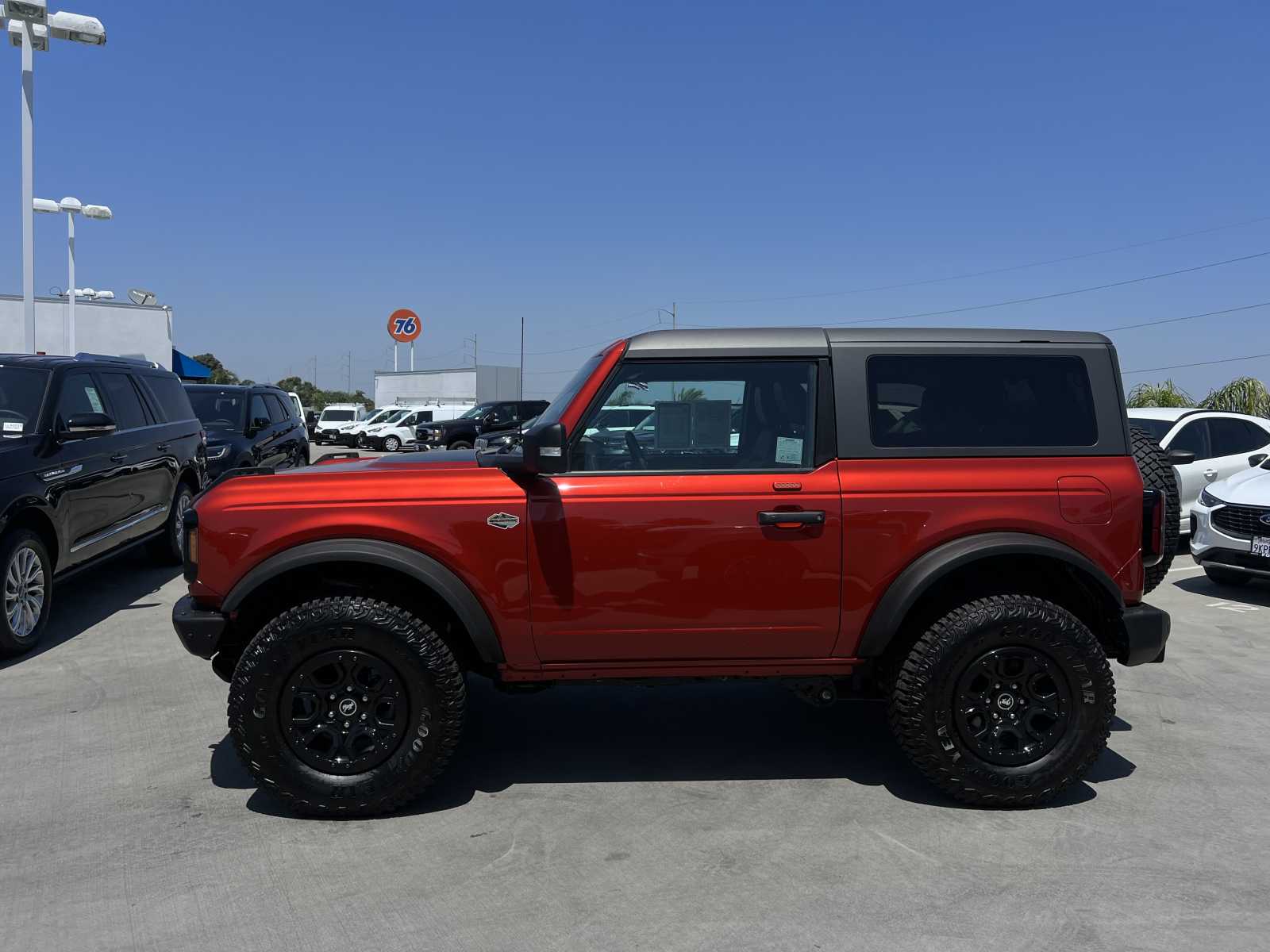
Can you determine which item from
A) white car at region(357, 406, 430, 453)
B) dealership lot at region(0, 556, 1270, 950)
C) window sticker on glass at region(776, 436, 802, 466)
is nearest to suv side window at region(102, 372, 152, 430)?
dealership lot at region(0, 556, 1270, 950)

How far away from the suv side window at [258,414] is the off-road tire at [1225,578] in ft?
35.4

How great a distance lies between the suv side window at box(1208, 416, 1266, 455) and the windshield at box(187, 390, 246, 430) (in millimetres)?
11526

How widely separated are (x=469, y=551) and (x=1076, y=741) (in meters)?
2.54

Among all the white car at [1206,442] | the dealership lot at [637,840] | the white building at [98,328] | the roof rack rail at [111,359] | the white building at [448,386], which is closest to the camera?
the dealership lot at [637,840]

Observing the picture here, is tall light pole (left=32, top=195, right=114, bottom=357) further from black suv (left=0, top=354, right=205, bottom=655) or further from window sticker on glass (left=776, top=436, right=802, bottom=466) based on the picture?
window sticker on glass (left=776, top=436, right=802, bottom=466)

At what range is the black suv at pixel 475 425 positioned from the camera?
26.5m

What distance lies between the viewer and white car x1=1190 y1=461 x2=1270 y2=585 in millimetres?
8367

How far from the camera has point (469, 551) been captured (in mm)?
4051

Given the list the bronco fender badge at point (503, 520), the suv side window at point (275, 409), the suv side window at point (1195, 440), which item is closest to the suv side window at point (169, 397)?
the suv side window at point (275, 409)

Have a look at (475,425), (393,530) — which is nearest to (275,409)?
(393,530)

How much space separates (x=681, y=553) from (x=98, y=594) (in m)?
6.47

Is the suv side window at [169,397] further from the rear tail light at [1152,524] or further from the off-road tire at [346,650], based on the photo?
→ the rear tail light at [1152,524]

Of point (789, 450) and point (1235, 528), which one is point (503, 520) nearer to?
point (789, 450)

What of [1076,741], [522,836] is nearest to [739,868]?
[522,836]
